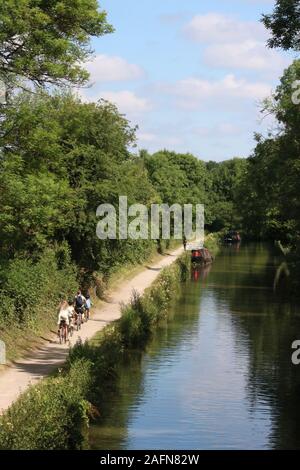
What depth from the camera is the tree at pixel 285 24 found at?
66.2ft

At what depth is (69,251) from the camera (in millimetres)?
39312

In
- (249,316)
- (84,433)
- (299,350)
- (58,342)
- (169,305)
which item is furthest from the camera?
(169,305)

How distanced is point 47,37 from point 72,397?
35.4ft


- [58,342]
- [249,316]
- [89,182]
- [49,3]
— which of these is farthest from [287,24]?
[249,316]

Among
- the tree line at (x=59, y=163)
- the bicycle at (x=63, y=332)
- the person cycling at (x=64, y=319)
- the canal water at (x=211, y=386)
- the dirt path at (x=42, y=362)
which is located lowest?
the canal water at (x=211, y=386)

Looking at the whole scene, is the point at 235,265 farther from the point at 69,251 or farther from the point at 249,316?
the point at 69,251

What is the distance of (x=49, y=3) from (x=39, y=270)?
11.8m

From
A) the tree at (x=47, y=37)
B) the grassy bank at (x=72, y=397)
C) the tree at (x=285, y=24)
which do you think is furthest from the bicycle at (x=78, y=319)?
the tree at (x=285, y=24)

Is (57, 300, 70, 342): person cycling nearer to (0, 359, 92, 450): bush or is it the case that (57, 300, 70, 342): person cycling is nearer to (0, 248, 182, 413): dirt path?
(0, 248, 182, 413): dirt path

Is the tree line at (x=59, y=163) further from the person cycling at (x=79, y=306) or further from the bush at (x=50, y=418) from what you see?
the bush at (x=50, y=418)

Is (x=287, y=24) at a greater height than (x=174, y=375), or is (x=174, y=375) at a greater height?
(x=287, y=24)

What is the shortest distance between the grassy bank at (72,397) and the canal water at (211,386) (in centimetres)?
68

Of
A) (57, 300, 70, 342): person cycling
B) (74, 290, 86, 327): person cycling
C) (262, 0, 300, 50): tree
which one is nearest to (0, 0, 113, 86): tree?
(262, 0, 300, 50): tree

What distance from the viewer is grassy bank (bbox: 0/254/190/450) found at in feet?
53.4
